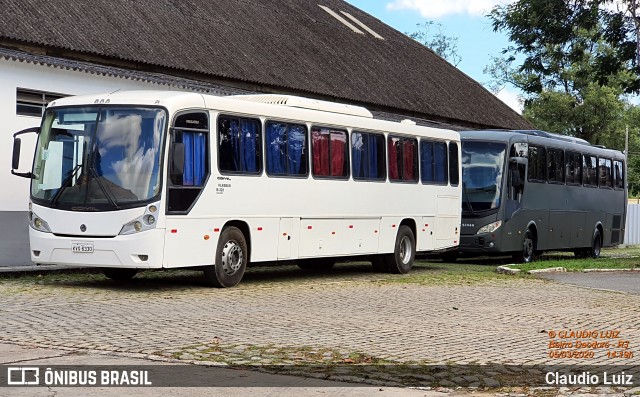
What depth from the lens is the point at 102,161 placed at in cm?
1700

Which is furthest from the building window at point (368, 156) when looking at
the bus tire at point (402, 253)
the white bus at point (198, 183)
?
the bus tire at point (402, 253)

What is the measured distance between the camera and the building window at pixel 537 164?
3008cm

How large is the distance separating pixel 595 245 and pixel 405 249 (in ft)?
46.1

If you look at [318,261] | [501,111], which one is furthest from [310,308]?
[501,111]

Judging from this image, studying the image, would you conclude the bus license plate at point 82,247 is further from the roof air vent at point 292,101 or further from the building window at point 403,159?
the building window at point 403,159

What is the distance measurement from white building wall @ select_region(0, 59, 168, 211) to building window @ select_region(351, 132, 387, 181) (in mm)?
6896

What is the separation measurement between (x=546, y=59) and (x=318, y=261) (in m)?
12.5

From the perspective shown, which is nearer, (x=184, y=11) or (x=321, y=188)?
(x=321, y=188)

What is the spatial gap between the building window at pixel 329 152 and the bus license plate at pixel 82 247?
16.9ft

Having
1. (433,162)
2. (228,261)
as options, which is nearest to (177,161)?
(228,261)

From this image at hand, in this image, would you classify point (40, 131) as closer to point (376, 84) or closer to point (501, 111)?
point (376, 84)

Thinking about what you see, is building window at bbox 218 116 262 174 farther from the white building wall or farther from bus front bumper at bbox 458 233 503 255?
bus front bumper at bbox 458 233 503 255

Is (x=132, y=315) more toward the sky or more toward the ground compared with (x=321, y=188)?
more toward the ground

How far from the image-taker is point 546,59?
1302 inches
